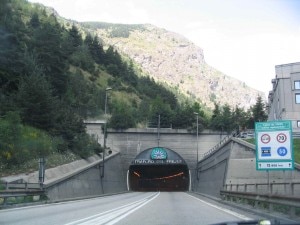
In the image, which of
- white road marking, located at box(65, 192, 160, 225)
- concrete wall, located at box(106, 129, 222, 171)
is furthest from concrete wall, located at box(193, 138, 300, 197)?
concrete wall, located at box(106, 129, 222, 171)

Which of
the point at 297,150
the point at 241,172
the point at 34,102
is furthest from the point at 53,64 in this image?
the point at 297,150

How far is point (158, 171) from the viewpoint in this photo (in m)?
91.3

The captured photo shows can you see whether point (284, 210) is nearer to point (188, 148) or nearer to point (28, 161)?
point (28, 161)

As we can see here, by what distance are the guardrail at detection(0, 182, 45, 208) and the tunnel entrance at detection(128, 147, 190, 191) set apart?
158ft

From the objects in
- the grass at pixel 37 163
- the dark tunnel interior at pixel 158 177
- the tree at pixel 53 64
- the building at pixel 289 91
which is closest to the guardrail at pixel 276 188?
the grass at pixel 37 163

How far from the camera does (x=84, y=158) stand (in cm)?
5216

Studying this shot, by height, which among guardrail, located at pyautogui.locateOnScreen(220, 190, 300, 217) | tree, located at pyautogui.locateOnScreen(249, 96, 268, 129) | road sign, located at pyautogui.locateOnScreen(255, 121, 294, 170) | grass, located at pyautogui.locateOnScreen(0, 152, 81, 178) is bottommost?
guardrail, located at pyautogui.locateOnScreen(220, 190, 300, 217)

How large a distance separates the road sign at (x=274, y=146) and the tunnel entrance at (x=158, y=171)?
183 ft

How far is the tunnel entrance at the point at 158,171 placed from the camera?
77.3m

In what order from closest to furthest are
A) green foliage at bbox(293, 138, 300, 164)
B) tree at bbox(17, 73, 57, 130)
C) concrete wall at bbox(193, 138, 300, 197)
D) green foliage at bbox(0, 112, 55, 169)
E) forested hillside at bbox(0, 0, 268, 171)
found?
concrete wall at bbox(193, 138, 300, 197), green foliage at bbox(0, 112, 55, 169), forested hillside at bbox(0, 0, 268, 171), green foliage at bbox(293, 138, 300, 164), tree at bbox(17, 73, 57, 130)

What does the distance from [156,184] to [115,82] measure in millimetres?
45455

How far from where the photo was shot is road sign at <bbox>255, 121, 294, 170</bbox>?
20547 millimetres

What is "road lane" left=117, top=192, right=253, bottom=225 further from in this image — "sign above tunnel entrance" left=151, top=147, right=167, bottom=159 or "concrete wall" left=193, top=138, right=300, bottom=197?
"sign above tunnel entrance" left=151, top=147, right=167, bottom=159

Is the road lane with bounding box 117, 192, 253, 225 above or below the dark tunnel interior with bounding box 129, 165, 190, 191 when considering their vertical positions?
above
